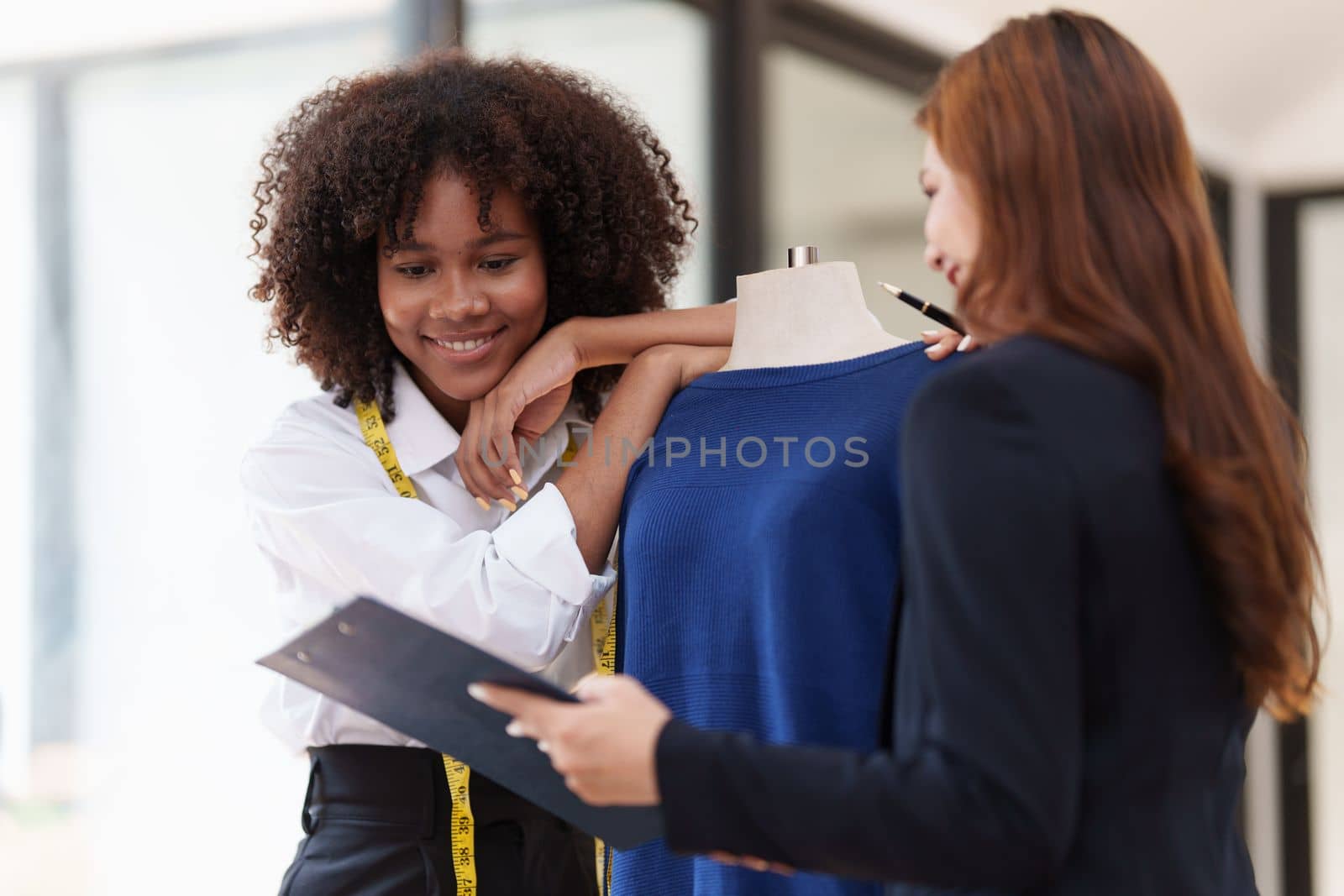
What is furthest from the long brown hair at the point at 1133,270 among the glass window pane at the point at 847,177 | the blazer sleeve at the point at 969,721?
the glass window pane at the point at 847,177

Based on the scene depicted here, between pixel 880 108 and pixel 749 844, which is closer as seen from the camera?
pixel 749 844

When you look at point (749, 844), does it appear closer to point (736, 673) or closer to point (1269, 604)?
point (1269, 604)

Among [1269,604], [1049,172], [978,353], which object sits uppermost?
[1049,172]

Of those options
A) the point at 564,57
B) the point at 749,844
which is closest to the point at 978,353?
the point at 749,844

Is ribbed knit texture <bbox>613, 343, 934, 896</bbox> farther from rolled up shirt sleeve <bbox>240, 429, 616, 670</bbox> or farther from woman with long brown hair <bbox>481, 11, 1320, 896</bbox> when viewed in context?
woman with long brown hair <bbox>481, 11, 1320, 896</bbox>

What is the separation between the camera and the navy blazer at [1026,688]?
86 centimetres

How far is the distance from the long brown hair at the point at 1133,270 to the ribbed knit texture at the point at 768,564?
1.25ft

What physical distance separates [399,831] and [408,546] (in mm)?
361

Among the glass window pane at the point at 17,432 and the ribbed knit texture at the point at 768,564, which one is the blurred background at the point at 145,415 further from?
the ribbed knit texture at the point at 768,564

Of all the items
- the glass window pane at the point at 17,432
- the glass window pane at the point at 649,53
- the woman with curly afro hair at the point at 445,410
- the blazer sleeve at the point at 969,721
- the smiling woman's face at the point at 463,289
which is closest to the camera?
the blazer sleeve at the point at 969,721

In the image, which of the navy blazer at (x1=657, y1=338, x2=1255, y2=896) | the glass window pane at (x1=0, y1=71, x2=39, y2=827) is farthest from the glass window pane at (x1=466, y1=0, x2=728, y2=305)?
the navy blazer at (x1=657, y1=338, x2=1255, y2=896)

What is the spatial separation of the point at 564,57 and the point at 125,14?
112cm

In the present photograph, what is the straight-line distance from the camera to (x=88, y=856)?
2.17 m

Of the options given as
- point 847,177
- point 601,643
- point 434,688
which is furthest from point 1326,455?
point 434,688
